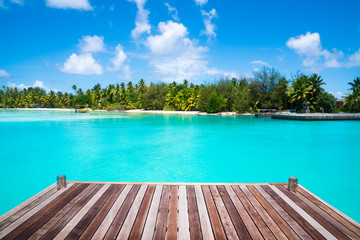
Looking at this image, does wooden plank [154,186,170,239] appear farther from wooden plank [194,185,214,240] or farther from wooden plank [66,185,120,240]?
wooden plank [66,185,120,240]

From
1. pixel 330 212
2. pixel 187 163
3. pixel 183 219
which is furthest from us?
pixel 187 163

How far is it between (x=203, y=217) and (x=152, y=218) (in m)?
0.76

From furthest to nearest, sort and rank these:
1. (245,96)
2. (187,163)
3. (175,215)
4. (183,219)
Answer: (245,96)
(187,163)
(175,215)
(183,219)

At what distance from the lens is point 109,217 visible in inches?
133

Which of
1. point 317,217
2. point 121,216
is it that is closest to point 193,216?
point 121,216

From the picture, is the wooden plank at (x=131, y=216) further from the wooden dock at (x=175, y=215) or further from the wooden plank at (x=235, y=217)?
the wooden plank at (x=235, y=217)

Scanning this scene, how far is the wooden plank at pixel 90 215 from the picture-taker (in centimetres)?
295

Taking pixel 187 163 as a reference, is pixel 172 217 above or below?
above

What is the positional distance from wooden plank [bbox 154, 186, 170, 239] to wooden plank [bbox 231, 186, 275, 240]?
4.16 ft

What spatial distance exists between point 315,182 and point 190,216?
7034 millimetres

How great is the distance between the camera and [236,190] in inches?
178

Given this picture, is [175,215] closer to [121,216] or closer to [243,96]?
[121,216]

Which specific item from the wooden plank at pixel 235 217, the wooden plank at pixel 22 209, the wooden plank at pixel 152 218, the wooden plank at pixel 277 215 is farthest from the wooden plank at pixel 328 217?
the wooden plank at pixel 22 209

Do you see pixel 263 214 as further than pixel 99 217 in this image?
Yes
